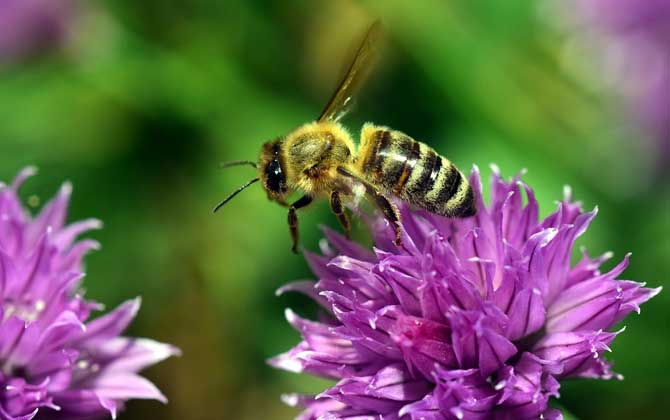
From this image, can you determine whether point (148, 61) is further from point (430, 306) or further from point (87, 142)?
point (430, 306)

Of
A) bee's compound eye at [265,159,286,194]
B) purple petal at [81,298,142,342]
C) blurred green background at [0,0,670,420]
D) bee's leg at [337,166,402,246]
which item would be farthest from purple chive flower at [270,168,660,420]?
blurred green background at [0,0,670,420]

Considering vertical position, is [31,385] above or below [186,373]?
below

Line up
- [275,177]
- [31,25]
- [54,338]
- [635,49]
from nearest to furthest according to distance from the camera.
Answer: [54,338] → [275,177] → [635,49] → [31,25]

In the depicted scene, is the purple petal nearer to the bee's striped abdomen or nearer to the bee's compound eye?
the bee's compound eye

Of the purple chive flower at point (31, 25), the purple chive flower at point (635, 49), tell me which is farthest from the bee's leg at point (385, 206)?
the purple chive flower at point (31, 25)

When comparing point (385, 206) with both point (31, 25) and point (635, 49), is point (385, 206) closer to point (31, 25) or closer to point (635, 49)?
point (635, 49)

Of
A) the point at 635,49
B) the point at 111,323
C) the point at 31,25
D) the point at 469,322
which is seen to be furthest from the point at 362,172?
the point at 31,25

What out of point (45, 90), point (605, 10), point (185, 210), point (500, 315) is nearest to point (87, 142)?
point (45, 90)
